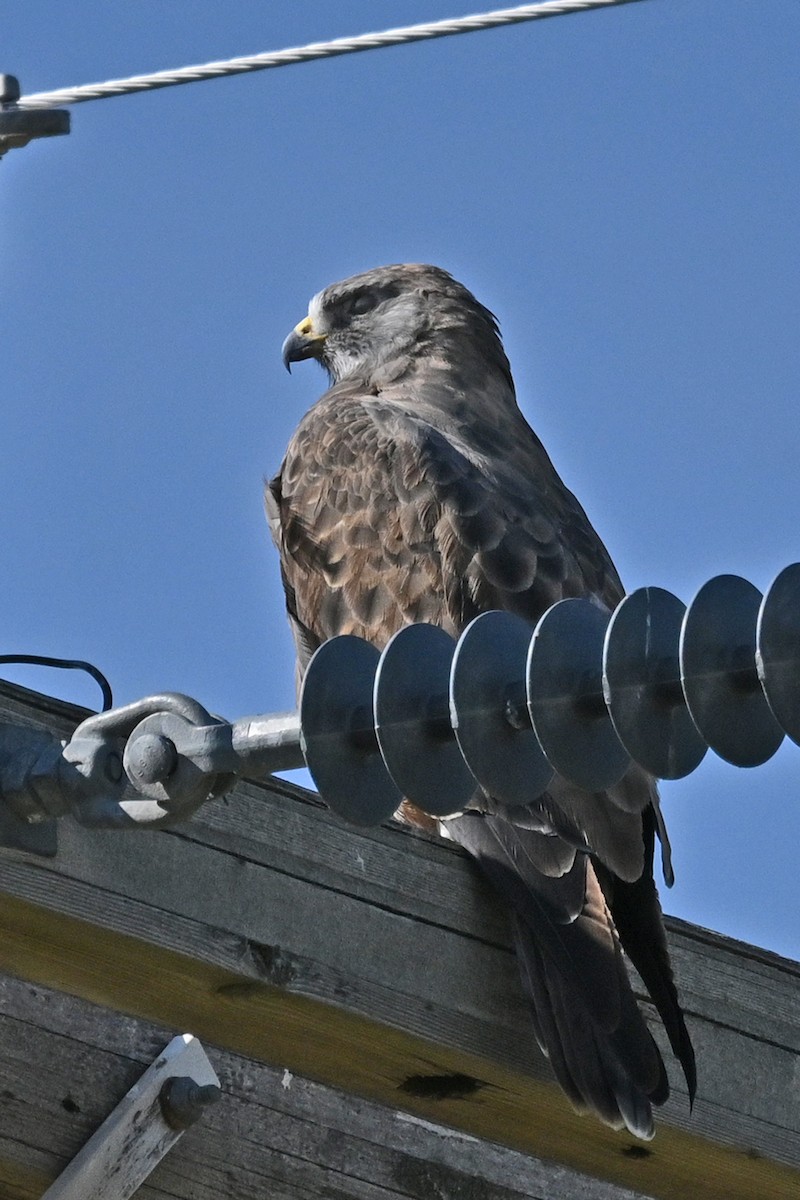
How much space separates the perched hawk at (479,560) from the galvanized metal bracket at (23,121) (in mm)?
1452

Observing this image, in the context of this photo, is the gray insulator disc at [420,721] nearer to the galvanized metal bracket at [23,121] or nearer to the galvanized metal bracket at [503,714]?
the galvanized metal bracket at [503,714]

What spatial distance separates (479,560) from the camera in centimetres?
450

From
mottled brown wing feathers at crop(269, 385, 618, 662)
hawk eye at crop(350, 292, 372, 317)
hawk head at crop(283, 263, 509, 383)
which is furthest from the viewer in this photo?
hawk eye at crop(350, 292, 372, 317)

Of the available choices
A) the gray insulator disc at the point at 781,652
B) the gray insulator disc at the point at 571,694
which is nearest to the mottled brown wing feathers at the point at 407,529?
the gray insulator disc at the point at 571,694

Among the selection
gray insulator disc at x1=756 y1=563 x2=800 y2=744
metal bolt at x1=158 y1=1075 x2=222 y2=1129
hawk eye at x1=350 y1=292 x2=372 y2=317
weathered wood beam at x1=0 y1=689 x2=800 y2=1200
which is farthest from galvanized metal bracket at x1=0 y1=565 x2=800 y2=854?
hawk eye at x1=350 y1=292 x2=372 y2=317

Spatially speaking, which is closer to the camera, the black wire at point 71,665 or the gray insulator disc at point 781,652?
the gray insulator disc at point 781,652

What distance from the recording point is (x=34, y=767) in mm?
2248

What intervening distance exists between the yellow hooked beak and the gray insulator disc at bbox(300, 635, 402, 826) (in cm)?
486

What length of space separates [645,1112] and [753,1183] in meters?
0.42

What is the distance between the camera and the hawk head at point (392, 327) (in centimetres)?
625

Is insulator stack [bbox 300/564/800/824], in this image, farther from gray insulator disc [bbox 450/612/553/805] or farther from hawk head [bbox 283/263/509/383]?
hawk head [bbox 283/263/509/383]

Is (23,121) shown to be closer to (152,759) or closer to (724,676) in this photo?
(152,759)

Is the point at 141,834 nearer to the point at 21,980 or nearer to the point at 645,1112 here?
the point at 21,980

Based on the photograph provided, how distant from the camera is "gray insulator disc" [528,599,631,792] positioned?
1.91 m
